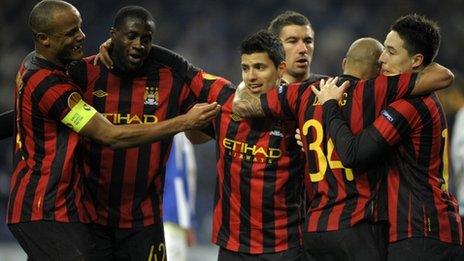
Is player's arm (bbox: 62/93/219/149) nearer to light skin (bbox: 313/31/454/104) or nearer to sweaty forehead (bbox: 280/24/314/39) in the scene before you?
light skin (bbox: 313/31/454/104)

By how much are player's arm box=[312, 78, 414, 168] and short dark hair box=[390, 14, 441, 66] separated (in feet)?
0.99

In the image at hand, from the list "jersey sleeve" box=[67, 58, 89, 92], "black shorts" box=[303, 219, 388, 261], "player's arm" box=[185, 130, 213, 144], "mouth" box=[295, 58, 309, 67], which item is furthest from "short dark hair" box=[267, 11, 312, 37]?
"black shorts" box=[303, 219, 388, 261]

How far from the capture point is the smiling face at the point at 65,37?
5.07m

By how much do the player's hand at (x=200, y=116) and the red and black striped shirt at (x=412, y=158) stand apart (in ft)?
2.12

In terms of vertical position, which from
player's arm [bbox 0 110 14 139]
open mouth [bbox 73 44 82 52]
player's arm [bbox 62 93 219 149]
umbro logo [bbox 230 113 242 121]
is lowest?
player's arm [bbox 0 110 14 139]

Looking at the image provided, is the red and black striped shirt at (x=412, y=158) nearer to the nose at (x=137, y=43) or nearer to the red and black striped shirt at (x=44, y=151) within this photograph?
the nose at (x=137, y=43)

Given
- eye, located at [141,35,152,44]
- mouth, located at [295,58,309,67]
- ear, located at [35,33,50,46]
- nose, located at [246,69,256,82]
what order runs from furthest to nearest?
mouth, located at [295,58,309,67] < eye, located at [141,35,152,44] < nose, located at [246,69,256,82] < ear, located at [35,33,50,46]

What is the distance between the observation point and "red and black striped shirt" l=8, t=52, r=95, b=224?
4984 mm

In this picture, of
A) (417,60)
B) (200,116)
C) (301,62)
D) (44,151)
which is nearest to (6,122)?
(44,151)

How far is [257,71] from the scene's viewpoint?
205 inches

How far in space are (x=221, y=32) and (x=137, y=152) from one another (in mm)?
7583

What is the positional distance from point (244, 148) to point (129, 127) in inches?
24.9

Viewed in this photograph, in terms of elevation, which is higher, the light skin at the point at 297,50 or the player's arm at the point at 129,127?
the light skin at the point at 297,50

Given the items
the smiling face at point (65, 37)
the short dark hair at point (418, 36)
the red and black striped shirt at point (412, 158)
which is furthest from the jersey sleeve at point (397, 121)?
the smiling face at point (65, 37)
